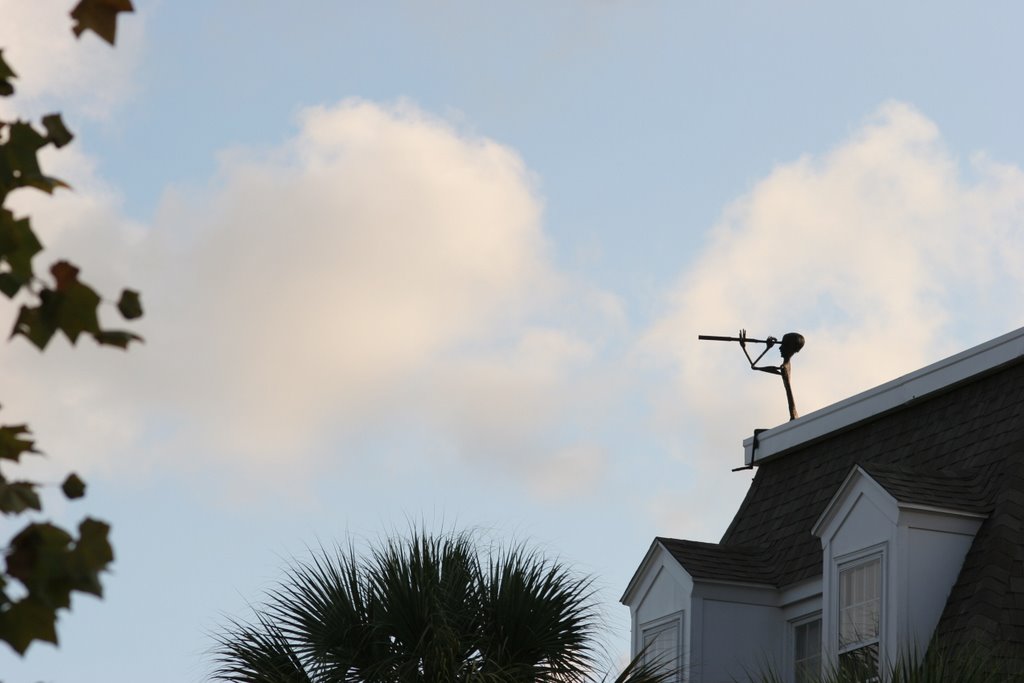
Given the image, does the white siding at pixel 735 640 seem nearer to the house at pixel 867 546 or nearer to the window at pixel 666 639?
the house at pixel 867 546

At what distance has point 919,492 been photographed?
41.2 ft

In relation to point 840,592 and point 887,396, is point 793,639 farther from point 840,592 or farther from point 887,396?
point 887,396

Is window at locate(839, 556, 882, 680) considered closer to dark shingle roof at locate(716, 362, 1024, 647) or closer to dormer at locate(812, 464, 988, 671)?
dormer at locate(812, 464, 988, 671)

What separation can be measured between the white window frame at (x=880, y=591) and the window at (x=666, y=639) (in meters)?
1.91

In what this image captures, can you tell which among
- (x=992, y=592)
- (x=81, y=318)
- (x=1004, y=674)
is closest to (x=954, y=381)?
(x=992, y=592)

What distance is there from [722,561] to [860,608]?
2415 mm

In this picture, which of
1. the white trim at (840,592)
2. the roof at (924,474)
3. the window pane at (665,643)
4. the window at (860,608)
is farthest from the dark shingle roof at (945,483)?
the window pane at (665,643)

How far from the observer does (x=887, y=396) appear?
1475cm

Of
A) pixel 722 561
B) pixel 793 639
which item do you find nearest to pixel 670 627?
pixel 722 561

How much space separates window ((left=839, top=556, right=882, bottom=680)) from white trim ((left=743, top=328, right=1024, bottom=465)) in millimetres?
2021

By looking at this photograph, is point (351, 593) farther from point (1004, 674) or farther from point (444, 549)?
point (1004, 674)

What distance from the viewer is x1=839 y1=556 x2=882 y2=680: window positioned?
12.5 meters

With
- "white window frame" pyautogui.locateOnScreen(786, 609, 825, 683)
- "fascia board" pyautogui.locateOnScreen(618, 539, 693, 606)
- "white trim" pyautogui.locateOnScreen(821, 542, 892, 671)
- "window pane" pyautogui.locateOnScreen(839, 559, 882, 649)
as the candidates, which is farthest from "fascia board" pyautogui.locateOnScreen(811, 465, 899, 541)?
"fascia board" pyautogui.locateOnScreen(618, 539, 693, 606)

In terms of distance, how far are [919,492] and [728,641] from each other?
2897 millimetres
